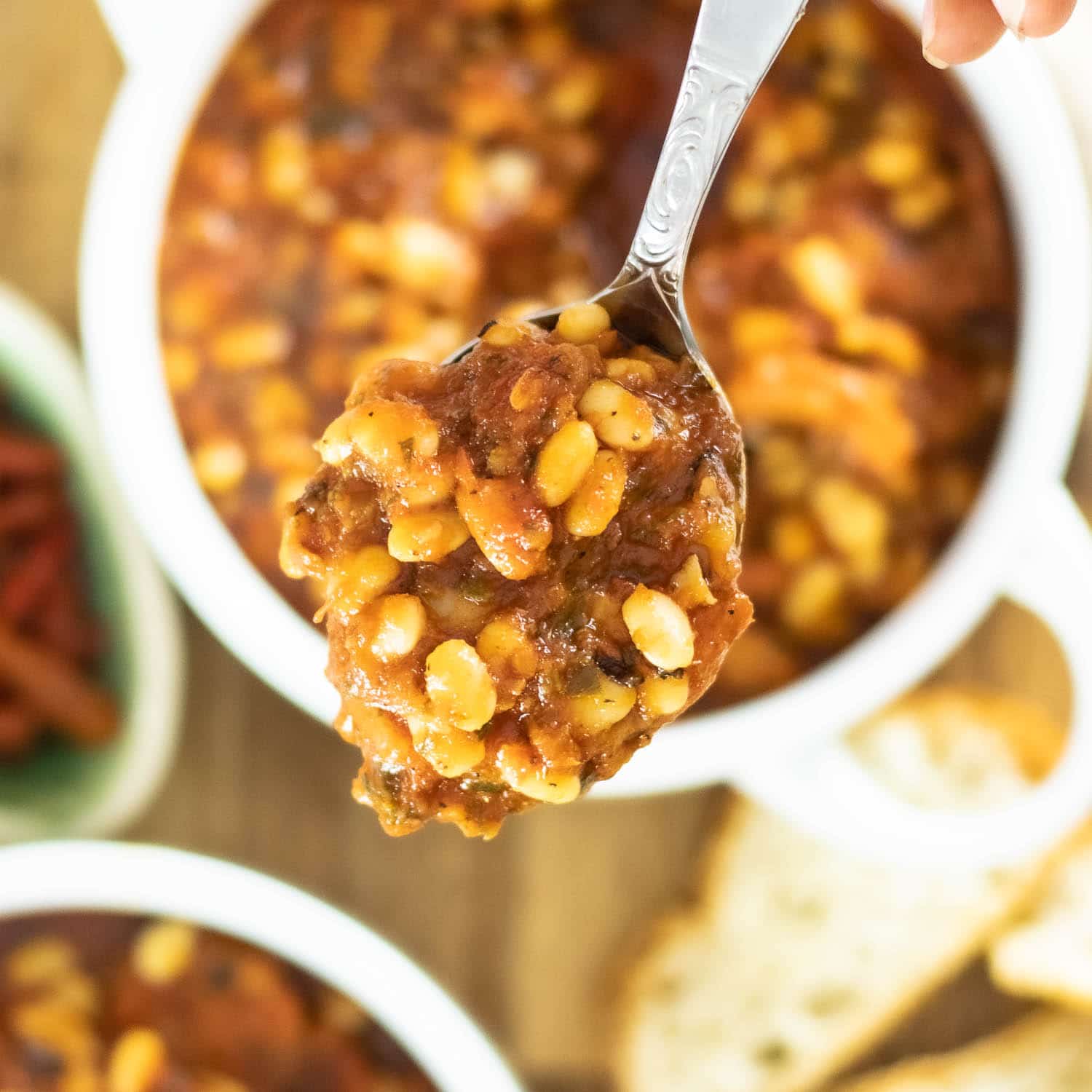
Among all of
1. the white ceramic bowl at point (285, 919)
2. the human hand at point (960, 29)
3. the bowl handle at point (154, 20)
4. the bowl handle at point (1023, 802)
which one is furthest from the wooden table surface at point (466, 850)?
the human hand at point (960, 29)

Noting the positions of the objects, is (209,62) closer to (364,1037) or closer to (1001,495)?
(1001,495)

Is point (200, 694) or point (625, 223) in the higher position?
point (625, 223)

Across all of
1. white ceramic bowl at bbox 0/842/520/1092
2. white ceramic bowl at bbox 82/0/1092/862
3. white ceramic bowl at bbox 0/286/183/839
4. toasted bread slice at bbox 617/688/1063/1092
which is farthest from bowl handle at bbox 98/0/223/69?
toasted bread slice at bbox 617/688/1063/1092

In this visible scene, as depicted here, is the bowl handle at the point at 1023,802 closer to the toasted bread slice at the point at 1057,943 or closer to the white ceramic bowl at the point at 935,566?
the white ceramic bowl at the point at 935,566

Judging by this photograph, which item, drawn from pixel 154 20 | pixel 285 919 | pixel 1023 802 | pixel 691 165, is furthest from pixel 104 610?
pixel 1023 802

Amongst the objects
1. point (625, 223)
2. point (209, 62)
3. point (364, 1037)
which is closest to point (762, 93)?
point (625, 223)
